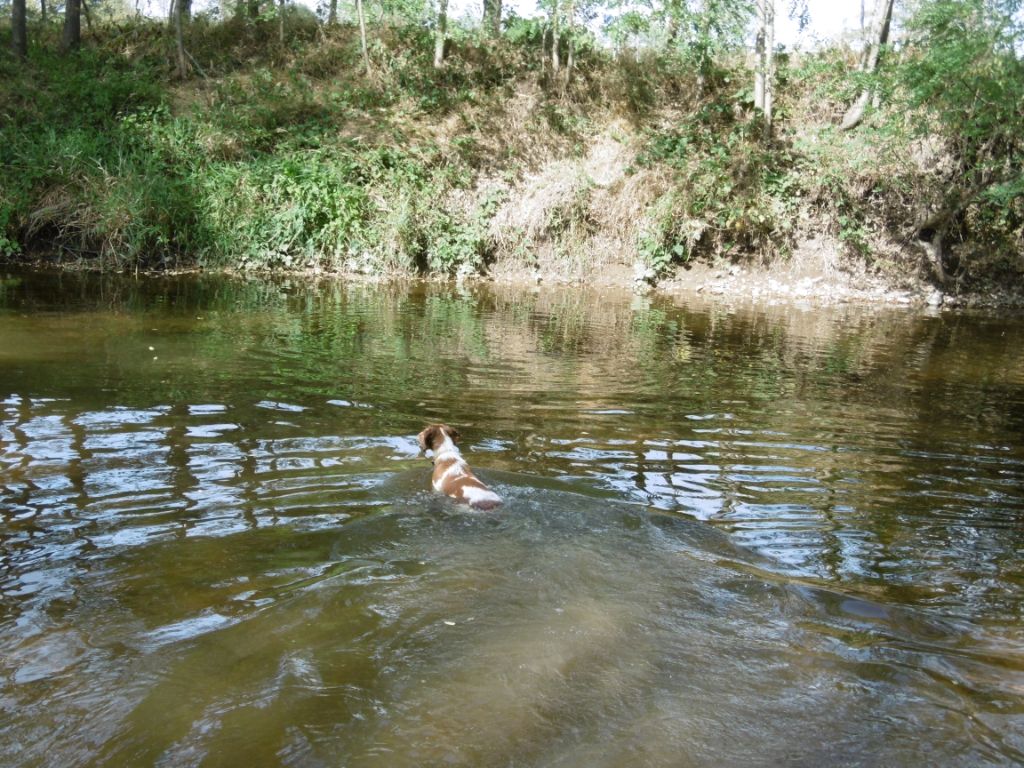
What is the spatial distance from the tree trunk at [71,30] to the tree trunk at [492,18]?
1241 centimetres

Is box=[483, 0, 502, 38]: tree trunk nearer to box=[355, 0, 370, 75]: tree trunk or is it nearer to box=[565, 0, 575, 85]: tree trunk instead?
box=[565, 0, 575, 85]: tree trunk

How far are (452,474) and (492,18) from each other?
24.4 metres

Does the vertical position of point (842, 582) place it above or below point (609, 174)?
below

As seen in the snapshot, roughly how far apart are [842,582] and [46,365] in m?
7.43

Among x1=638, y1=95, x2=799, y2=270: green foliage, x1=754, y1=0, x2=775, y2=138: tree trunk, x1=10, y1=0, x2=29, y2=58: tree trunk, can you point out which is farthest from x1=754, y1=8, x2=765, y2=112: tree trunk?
x1=10, y1=0, x2=29, y2=58: tree trunk

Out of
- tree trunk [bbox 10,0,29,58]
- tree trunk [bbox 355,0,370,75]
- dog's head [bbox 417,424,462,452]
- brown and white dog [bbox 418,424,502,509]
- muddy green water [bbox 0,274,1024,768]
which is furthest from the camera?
tree trunk [bbox 10,0,29,58]

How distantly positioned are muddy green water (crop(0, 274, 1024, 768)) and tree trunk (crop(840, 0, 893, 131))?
A: 13.9 meters

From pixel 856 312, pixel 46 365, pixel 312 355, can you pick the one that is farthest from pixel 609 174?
pixel 46 365

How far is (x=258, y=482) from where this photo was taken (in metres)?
4.96

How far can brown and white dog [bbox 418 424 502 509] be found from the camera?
4570 millimetres

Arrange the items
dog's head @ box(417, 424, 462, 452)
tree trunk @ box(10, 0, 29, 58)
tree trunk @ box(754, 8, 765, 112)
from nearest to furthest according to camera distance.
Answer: dog's head @ box(417, 424, 462, 452) → tree trunk @ box(754, 8, 765, 112) → tree trunk @ box(10, 0, 29, 58)

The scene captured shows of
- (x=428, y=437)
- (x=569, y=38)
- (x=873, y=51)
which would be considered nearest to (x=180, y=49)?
(x=569, y=38)

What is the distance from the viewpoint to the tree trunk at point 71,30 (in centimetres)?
2436

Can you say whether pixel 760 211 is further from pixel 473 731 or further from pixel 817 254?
pixel 473 731
